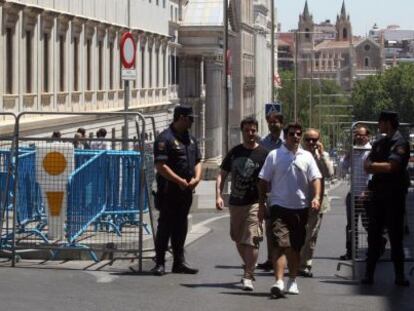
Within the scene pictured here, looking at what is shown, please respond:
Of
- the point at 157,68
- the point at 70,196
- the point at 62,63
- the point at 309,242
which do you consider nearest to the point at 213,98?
the point at 157,68

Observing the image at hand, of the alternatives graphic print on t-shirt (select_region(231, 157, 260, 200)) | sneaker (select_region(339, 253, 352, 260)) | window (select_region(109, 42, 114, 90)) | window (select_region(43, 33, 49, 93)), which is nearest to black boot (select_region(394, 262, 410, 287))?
graphic print on t-shirt (select_region(231, 157, 260, 200))

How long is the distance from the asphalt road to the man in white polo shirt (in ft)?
1.52

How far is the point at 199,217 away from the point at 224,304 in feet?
48.1

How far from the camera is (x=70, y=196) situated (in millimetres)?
16484

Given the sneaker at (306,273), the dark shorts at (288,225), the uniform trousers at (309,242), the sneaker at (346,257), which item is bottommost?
the sneaker at (346,257)

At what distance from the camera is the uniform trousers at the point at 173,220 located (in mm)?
15164

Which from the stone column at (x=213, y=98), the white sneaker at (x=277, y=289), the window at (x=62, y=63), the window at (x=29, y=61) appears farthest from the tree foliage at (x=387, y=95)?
the white sneaker at (x=277, y=289)

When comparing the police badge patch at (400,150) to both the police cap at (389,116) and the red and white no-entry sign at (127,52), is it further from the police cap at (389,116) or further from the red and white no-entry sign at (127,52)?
the red and white no-entry sign at (127,52)

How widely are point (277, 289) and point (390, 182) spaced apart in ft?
5.81

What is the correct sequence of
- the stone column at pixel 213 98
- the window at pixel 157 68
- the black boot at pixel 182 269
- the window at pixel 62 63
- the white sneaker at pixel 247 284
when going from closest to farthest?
the white sneaker at pixel 247 284, the black boot at pixel 182 269, the window at pixel 62 63, the window at pixel 157 68, the stone column at pixel 213 98

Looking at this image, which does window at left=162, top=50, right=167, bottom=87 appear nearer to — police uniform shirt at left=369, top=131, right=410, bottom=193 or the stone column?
the stone column

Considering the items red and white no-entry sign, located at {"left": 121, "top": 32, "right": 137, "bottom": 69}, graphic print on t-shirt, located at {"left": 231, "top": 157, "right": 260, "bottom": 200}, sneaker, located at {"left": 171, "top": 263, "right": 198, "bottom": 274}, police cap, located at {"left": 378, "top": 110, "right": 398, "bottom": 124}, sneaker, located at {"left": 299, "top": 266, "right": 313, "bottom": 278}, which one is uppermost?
red and white no-entry sign, located at {"left": 121, "top": 32, "right": 137, "bottom": 69}

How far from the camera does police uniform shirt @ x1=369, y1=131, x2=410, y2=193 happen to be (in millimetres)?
14242

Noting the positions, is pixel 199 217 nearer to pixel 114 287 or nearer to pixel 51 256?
pixel 51 256
